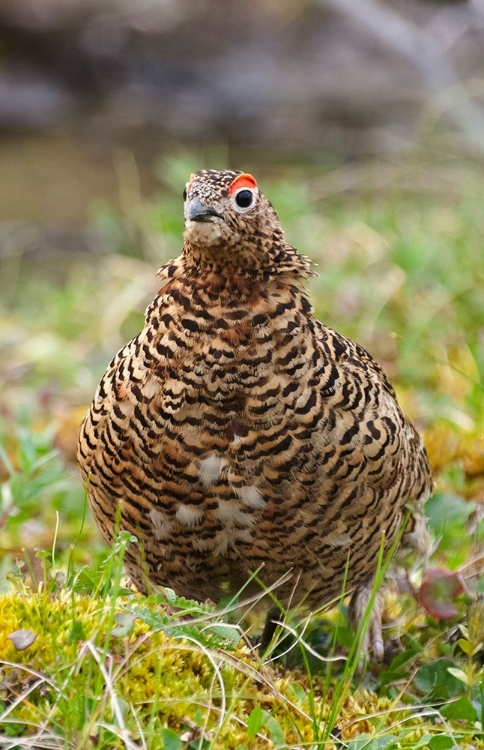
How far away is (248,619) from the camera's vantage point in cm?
380

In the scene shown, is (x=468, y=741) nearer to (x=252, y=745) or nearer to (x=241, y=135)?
(x=252, y=745)

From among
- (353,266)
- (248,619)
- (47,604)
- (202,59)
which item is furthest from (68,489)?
(202,59)

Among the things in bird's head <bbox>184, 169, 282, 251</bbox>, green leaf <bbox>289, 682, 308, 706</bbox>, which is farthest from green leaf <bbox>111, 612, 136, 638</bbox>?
bird's head <bbox>184, 169, 282, 251</bbox>

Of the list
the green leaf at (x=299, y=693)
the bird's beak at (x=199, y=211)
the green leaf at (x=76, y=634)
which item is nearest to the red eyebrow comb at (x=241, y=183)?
the bird's beak at (x=199, y=211)

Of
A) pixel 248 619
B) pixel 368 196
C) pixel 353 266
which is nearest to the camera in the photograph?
pixel 248 619

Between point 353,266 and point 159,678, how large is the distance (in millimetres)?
5101

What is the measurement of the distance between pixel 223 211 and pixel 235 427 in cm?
63

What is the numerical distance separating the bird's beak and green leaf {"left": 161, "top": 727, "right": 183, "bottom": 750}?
4.58ft

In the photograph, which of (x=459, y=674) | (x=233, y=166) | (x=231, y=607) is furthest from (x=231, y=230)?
(x=233, y=166)

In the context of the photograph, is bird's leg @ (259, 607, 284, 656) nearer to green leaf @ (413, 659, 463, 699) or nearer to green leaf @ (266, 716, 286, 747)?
green leaf @ (413, 659, 463, 699)

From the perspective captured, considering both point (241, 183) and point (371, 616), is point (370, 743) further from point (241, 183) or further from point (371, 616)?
point (241, 183)

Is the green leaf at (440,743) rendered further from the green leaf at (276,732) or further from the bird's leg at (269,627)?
the bird's leg at (269,627)

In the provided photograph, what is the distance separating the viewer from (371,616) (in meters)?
3.69

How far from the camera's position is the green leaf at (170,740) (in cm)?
241
